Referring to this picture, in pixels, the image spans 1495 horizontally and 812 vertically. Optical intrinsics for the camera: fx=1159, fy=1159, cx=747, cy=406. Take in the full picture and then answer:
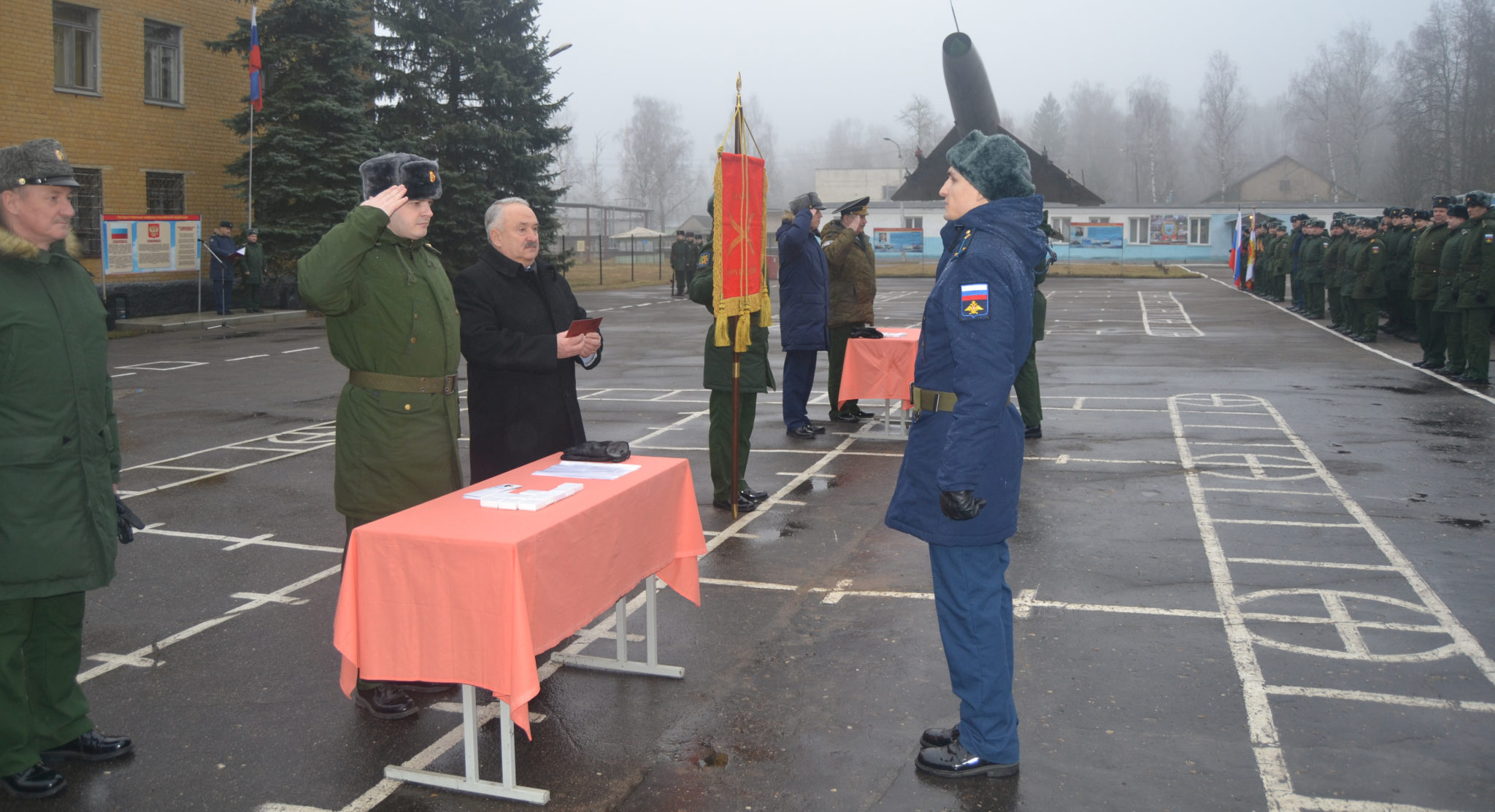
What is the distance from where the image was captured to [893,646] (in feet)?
17.5

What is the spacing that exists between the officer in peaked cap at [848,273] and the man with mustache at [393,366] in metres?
6.44

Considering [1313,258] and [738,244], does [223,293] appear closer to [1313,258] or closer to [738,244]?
[738,244]

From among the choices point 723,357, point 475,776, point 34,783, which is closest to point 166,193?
point 723,357

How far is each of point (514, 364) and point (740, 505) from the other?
3.22 m

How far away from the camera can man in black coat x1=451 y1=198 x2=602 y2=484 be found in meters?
5.13

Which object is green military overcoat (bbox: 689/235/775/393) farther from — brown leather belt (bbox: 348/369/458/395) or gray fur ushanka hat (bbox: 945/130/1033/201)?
gray fur ushanka hat (bbox: 945/130/1033/201)

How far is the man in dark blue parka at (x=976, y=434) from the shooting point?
152 inches

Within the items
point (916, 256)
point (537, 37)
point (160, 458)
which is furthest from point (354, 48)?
point (916, 256)

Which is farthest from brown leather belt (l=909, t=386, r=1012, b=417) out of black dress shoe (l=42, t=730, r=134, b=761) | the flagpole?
the flagpole

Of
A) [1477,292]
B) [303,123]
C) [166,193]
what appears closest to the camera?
[1477,292]

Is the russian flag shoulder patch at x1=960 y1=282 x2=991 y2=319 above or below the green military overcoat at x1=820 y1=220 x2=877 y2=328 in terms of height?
below

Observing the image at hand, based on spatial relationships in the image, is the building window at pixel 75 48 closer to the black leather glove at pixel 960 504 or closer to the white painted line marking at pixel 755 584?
the white painted line marking at pixel 755 584

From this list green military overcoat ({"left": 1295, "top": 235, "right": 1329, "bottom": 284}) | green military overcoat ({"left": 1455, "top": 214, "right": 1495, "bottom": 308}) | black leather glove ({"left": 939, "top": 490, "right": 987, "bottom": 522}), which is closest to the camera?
black leather glove ({"left": 939, "top": 490, "right": 987, "bottom": 522})

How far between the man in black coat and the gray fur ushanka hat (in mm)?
1976
